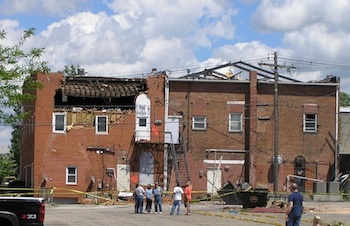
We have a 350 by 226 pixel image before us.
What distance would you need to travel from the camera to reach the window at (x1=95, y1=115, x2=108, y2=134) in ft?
173

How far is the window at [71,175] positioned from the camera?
170 feet

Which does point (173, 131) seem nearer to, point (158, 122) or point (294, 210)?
point (158, 122)

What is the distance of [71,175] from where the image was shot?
170 ft

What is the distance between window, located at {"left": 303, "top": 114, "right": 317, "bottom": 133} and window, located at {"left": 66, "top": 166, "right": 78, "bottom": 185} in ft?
59.9

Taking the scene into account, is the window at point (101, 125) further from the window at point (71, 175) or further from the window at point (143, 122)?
the window at point (71, 175)

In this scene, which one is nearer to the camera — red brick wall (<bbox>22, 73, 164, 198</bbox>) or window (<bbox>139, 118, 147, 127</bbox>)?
red brick wall (<bbox>22, 73, 164, 198</bbox>)

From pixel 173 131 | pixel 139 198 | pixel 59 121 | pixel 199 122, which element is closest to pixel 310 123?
pixel 199 122

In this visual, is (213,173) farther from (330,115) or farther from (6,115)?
(6,115)

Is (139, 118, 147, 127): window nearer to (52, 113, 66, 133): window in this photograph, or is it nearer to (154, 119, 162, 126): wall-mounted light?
(154, 119, 162, 126): wall-mounted light

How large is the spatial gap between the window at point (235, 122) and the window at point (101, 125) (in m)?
9.78

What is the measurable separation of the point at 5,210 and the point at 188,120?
128 feet

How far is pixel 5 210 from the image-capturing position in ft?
52.4

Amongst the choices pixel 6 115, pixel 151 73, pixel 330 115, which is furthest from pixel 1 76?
pixel 330 115

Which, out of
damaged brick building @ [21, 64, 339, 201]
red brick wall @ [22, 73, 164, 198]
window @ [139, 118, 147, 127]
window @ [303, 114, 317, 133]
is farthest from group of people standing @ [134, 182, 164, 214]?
window @ [303, 114, 317, 133]
